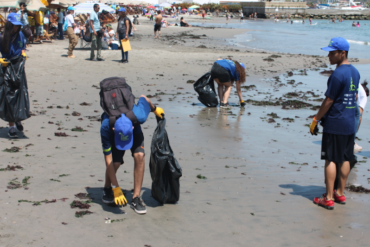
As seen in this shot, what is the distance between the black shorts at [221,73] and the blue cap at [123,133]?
5311 millimetres

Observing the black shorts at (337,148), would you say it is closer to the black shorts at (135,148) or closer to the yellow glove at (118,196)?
the black shorts at (135,148)

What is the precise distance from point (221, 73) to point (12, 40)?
174 inches

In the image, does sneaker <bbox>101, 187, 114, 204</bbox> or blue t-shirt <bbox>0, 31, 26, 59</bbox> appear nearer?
sneaker <bbox>101, 187, 114, 204</bbox>

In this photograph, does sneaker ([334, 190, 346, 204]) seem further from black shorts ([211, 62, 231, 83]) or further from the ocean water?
the ocean water

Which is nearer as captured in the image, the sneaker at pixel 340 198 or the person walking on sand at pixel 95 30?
the sneaker at pixel 340 198

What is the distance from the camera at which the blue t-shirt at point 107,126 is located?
3725mm

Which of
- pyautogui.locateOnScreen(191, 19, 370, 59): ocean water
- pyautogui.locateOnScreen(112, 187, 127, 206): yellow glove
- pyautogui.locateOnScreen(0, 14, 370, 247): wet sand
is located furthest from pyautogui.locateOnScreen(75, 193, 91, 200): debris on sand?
pyautogui.locateOnScreen(191, 19, 370, 59): ocean water

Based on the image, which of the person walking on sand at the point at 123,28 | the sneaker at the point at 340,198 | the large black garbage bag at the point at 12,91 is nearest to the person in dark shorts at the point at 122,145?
the sneaker at the point at 340,198

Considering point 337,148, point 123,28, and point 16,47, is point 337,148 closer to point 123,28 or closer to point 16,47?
point 16,47

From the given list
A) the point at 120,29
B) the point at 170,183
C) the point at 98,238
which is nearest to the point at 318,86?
the point at 120,29

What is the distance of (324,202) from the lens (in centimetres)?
427

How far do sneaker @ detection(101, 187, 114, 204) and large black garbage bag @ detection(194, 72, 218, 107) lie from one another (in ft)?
17.0

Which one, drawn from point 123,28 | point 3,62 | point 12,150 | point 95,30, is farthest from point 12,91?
point 123,28

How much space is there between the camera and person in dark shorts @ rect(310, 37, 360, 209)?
13.1 ft
